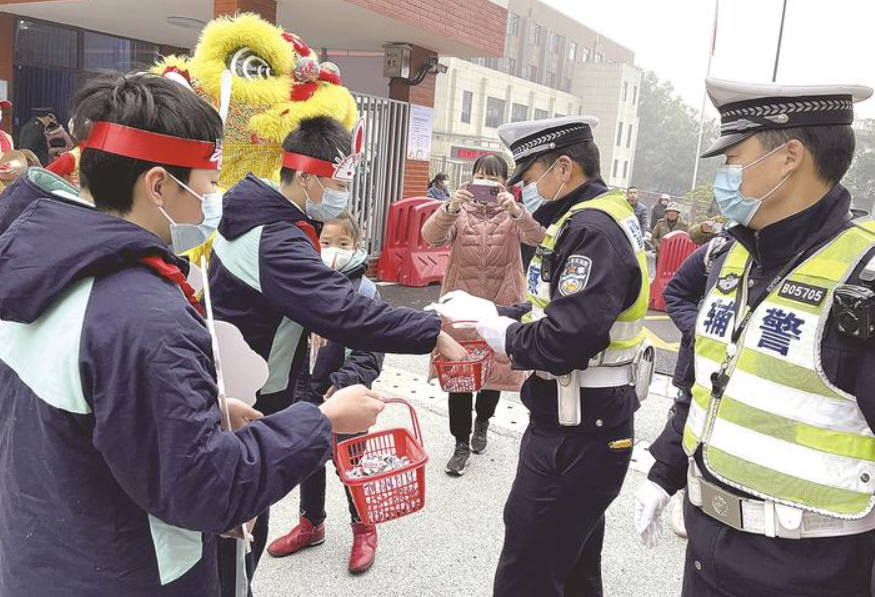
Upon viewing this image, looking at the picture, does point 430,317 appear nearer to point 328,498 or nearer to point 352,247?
point 352,247

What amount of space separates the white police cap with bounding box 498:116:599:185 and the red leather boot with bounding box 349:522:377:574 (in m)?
1.88

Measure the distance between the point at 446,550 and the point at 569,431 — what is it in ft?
4.60

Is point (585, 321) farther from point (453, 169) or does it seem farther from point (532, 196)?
point (453, 169)

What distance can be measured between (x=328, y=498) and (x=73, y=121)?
294 centimetres

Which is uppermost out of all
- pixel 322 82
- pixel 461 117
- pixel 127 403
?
pixel 461 117

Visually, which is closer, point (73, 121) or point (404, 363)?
point (73, 121)

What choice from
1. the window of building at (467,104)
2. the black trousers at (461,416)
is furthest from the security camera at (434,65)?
the window of building at (467,104)

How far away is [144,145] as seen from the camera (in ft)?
4.45

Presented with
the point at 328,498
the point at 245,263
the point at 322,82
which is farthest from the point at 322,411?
the point at 328,498

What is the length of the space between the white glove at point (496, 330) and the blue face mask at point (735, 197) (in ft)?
3.12

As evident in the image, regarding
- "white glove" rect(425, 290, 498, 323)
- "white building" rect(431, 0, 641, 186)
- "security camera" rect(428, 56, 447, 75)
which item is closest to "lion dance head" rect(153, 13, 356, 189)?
"white glove" rect(425, 290, 498, 323)

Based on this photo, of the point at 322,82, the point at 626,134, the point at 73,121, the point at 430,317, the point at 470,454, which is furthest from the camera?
the point at 626,134

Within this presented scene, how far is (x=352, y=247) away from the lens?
3795 mm

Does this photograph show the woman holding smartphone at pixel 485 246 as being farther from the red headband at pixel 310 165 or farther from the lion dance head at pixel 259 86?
the red headband at pixel 310 165
